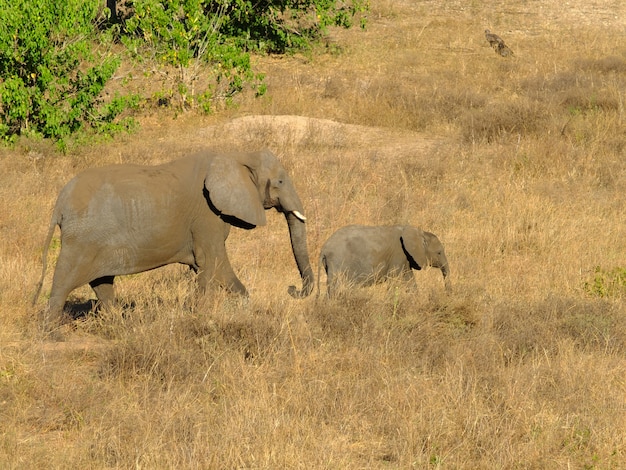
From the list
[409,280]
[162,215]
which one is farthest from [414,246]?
[162,215]

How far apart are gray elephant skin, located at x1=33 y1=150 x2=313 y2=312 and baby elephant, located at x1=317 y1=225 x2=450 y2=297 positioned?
3.89ft

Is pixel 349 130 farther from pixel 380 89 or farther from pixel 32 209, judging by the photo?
pixel 32 209

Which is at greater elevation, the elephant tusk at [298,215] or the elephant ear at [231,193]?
the elephant ear at [231,193]

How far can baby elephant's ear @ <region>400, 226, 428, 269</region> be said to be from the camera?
946 centimetres

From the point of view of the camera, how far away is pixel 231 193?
7.63 metres

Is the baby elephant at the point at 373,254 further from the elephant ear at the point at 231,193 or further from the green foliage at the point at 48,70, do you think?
the green foliage at the point at 48,70

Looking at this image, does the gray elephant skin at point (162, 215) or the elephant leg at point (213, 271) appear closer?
the gray elephant skin at point (162, 215)

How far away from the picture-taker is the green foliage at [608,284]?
9094 mm

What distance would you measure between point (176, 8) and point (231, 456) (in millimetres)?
13665

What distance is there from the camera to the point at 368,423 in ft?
19.3

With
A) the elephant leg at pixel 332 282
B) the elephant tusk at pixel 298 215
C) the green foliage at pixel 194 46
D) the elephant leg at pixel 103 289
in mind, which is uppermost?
the elephant tusk at pixel 298 215

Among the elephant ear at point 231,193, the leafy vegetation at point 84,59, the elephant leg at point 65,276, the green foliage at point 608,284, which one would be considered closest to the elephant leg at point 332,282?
the elephant ear at point 231,193

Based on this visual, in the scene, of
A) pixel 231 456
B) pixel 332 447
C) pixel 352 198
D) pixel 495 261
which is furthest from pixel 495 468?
pixel 352 198

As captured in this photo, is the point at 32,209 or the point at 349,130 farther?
the point at 349,130
